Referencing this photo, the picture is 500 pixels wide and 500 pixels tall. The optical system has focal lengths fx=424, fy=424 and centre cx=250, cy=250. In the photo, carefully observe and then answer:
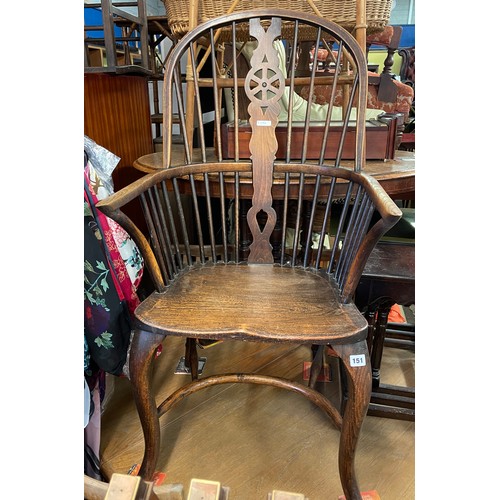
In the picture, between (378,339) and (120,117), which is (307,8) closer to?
(120,117)

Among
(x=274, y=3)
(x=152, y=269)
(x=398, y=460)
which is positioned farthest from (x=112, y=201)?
(x=398, y=460)

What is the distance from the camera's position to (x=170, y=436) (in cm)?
129

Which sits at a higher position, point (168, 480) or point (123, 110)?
point (123, 110)

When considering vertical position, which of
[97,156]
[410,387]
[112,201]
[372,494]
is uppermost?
[97,156]

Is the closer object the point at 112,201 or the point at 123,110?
the point at 112,201

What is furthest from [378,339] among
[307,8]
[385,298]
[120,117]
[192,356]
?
[120,117]

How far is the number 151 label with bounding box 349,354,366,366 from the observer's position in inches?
34.3

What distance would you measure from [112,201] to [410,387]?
3.76 feet

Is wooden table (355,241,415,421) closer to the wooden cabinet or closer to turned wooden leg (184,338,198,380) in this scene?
turned wooden leg (184,338,198,380)

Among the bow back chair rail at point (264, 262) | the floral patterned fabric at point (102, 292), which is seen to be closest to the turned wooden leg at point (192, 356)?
the bow back chair rail at point (264, 262)

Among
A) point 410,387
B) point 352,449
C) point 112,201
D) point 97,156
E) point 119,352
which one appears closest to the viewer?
point 112,201

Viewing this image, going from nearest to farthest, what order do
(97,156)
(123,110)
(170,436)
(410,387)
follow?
(97,156) < (170,436) < (410,387) < (123,110)

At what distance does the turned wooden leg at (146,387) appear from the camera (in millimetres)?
913

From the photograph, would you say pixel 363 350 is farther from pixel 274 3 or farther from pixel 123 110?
pixel 123 110
